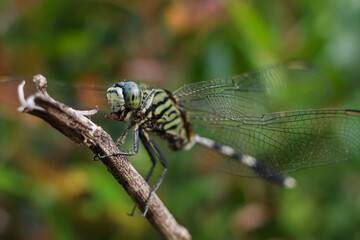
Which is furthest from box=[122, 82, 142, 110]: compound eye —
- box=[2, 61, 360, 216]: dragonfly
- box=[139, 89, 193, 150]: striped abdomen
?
box=[139, 89, 193, 150]: striped abdomen

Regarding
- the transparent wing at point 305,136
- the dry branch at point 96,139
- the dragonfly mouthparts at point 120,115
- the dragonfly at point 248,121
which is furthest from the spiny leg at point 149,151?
the dry branch at point 96,139

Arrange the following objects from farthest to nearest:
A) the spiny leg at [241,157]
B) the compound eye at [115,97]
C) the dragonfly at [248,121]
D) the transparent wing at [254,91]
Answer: the spiny leg at [241,157] < the transparent wing at [254,91] < the dragonfly at [248,121] < the compound eye at [115,97]

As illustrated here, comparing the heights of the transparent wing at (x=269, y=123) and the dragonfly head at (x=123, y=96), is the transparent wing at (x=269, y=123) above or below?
below

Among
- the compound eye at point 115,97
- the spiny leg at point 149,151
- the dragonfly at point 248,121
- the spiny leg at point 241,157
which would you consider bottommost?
the spiny leg at point 241,157

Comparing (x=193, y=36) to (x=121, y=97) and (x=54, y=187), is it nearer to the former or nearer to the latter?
(x=121, y=97)

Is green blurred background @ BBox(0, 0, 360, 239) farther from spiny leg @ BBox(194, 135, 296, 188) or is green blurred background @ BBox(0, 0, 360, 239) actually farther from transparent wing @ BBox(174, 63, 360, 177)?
transparent wing @ BBox(174, 63, 360, 177)

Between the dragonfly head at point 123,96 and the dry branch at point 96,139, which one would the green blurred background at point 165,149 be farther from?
the dry branch at point 96,139

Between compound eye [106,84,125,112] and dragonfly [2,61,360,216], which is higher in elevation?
compound eye [106,84,125,112]

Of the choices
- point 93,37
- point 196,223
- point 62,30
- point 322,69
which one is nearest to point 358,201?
point 322,69

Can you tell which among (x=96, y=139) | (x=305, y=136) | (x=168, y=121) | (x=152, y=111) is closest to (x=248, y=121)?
(x=305, y=136)
